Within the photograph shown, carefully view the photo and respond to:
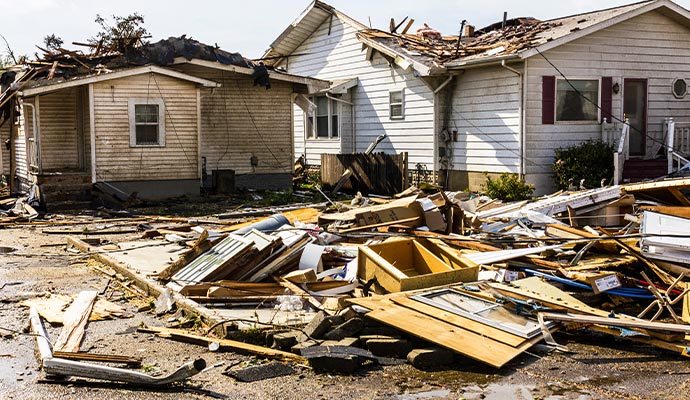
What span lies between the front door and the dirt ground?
1486 centimetres

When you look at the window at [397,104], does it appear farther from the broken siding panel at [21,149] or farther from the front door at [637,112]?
the broken siding panel at [21,149]

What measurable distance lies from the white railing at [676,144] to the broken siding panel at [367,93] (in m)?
6.46

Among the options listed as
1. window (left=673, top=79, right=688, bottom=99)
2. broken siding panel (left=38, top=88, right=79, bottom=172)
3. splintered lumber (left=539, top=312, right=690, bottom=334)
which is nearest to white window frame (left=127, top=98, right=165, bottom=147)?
broken siding panel (left=38, top=88, right=79, bottom=172)

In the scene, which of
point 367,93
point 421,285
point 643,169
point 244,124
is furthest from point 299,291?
point 367,93

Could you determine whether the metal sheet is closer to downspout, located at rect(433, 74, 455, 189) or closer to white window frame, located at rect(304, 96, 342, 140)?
downspout, located at rect(433, 74, 455, 189)

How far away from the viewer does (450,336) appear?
7293 mm

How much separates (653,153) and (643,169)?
1.68m

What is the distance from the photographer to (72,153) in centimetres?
2352

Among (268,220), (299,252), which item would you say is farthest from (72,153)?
(299,252)

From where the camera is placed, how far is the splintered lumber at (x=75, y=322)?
7754 millimetres

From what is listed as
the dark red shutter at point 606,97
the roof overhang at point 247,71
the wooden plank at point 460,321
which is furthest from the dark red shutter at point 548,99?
the wooden plank at point 460,321

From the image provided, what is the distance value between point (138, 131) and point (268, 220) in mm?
10913

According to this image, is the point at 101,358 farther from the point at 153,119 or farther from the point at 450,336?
the point at 153,119

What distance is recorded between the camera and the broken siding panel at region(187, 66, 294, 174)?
2498cm
